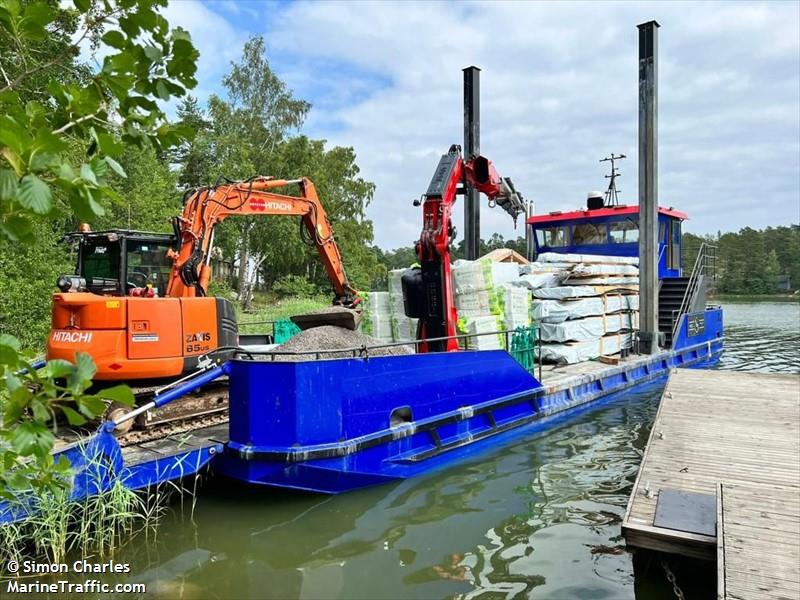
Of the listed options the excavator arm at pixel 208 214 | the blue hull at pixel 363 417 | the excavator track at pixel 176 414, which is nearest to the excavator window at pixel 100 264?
the excavator arm at pixel 208 214

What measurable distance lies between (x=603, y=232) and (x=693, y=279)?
243 centimetres

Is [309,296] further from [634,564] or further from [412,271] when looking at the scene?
[634,564]

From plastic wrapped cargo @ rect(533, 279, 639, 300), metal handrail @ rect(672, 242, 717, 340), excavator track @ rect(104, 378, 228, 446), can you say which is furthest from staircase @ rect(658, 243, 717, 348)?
excavator track @ rect(104, 378, 228, 446)

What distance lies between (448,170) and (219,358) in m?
3.80

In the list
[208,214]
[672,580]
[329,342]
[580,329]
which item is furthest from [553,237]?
[672,580]

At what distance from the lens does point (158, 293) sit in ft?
24.6

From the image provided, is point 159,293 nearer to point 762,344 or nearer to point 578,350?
point 578,350

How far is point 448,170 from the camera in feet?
25.5

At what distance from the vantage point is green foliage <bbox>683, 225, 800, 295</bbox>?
62438mm

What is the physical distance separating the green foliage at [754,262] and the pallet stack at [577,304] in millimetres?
55970

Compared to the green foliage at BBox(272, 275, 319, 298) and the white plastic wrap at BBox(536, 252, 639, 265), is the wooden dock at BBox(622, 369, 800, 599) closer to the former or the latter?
the white plastic wrap at BBox(536, 252, 639, 265)

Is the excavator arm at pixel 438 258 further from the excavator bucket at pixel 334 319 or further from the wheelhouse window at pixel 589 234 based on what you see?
the wheelhouse window at pixel 589 234

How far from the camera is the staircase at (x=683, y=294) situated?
13219mm

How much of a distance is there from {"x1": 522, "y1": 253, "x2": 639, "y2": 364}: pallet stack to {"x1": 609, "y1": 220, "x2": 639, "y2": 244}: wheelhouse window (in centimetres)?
126
